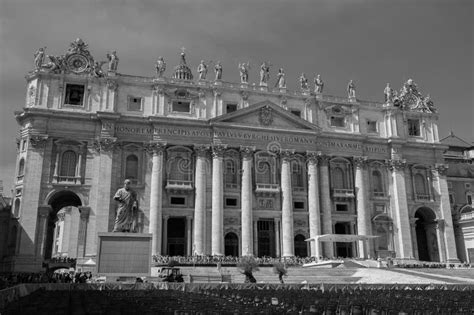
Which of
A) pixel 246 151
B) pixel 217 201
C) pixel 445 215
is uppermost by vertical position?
pixel 246 151

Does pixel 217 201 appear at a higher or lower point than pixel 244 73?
lower

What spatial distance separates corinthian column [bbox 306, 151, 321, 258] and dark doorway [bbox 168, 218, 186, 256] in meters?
14.6

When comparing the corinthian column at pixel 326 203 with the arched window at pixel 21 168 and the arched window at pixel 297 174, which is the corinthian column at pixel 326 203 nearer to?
the arched window at pixel 297 174

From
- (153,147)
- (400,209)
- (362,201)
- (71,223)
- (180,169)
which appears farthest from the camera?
(400,209)

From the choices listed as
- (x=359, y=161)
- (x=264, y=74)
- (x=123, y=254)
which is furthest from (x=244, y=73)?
(x=123, y=254)

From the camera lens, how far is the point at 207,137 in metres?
56.1

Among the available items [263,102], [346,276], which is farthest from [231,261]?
[263,102]

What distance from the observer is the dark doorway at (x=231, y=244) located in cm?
5428

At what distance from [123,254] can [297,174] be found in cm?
3126

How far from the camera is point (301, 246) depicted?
56875mm

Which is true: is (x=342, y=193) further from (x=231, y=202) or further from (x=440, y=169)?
(x=440, y=169)

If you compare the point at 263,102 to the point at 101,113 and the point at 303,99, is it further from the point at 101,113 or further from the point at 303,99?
the point at 101,113

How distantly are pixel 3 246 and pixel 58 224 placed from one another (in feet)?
101

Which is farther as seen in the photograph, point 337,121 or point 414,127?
point 414,127
